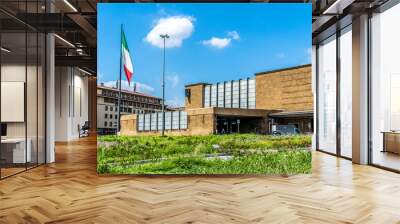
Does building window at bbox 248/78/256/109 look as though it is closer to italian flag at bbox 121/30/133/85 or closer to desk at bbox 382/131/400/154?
italian flag at bbox 121/30/133/85

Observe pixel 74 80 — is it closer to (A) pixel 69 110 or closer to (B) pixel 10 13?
(A) pixel 69 110

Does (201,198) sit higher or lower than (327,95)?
lower

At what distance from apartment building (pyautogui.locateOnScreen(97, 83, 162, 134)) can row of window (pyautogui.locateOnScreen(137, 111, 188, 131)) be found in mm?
96

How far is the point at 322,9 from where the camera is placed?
7047mm

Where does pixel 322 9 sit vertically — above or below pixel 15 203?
above

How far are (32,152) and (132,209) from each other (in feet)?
12.7

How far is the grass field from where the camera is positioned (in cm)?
580

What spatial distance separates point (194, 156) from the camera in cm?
584

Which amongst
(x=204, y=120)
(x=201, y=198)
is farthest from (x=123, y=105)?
(x=201, y=198)

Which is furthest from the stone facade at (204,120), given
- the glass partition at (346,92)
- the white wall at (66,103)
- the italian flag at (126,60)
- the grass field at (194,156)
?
the white wall at (66,103)

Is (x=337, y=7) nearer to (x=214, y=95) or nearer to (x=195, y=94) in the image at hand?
(x=214, y=95)

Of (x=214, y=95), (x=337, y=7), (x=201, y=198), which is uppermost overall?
(x=337, y=7)

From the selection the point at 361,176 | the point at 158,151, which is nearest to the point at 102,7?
the point at 158,151

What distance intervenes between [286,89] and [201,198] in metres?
2.50
